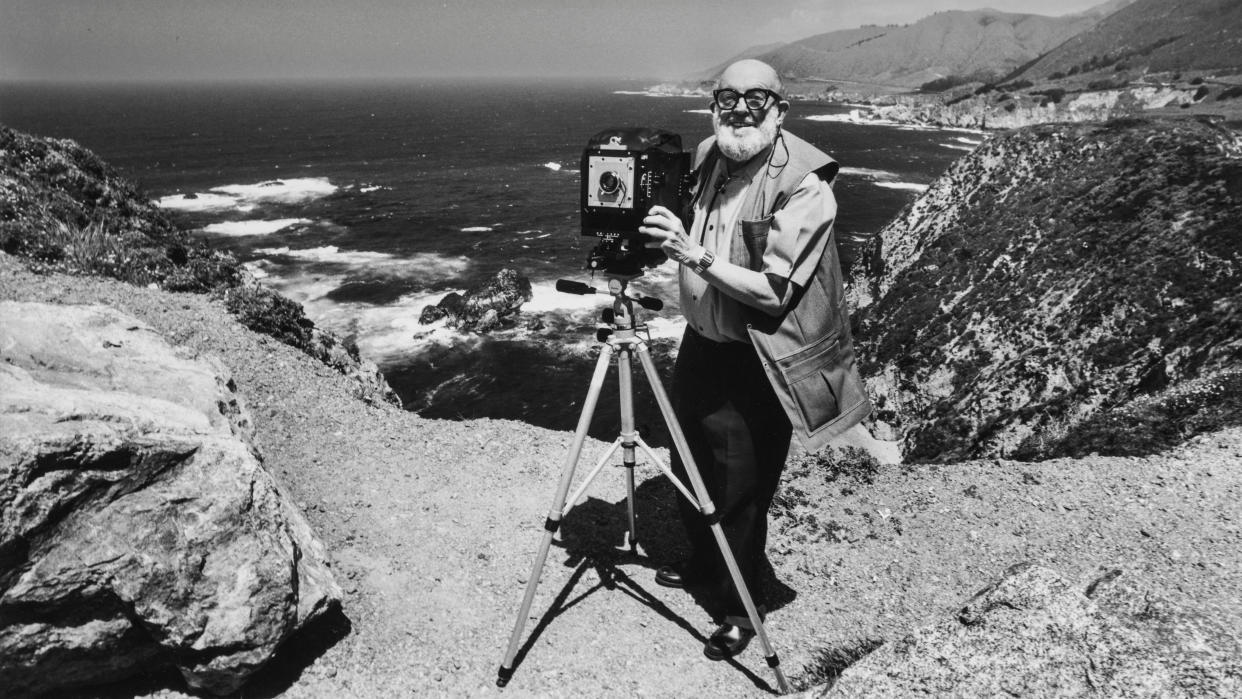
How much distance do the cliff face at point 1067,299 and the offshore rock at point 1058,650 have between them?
15.6ft

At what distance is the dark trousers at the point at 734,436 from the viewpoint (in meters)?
3.92

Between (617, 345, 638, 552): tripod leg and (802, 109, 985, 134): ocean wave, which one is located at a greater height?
(802, 109, 985, 134): ocean wave

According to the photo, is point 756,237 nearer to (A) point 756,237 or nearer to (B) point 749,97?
(A) point 756,237

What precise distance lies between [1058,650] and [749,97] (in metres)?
2.65

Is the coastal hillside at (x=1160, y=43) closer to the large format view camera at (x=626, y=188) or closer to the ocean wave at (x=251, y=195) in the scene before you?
the ocean wave at (x=251, y=195)

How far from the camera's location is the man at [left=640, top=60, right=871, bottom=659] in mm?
3289

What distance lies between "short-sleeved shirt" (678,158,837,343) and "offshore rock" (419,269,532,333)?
2047 centimetres

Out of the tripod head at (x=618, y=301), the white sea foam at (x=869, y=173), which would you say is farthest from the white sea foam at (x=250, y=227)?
the white sea foam at (x=869, y=173)

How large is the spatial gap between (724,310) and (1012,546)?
133 inches

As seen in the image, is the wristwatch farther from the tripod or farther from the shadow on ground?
the shadow on ground

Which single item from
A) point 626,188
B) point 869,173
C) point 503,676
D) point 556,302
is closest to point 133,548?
point 503,676

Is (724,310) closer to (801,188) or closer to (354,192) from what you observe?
(801,188)

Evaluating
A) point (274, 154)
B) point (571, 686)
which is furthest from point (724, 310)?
point (274, 154)

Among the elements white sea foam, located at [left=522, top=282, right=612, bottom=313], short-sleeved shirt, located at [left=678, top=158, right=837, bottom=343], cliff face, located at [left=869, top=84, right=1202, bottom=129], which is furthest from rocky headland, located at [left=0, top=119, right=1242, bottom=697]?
cliff face, located at [left=869, top=84, right=1202, bottom=129]
